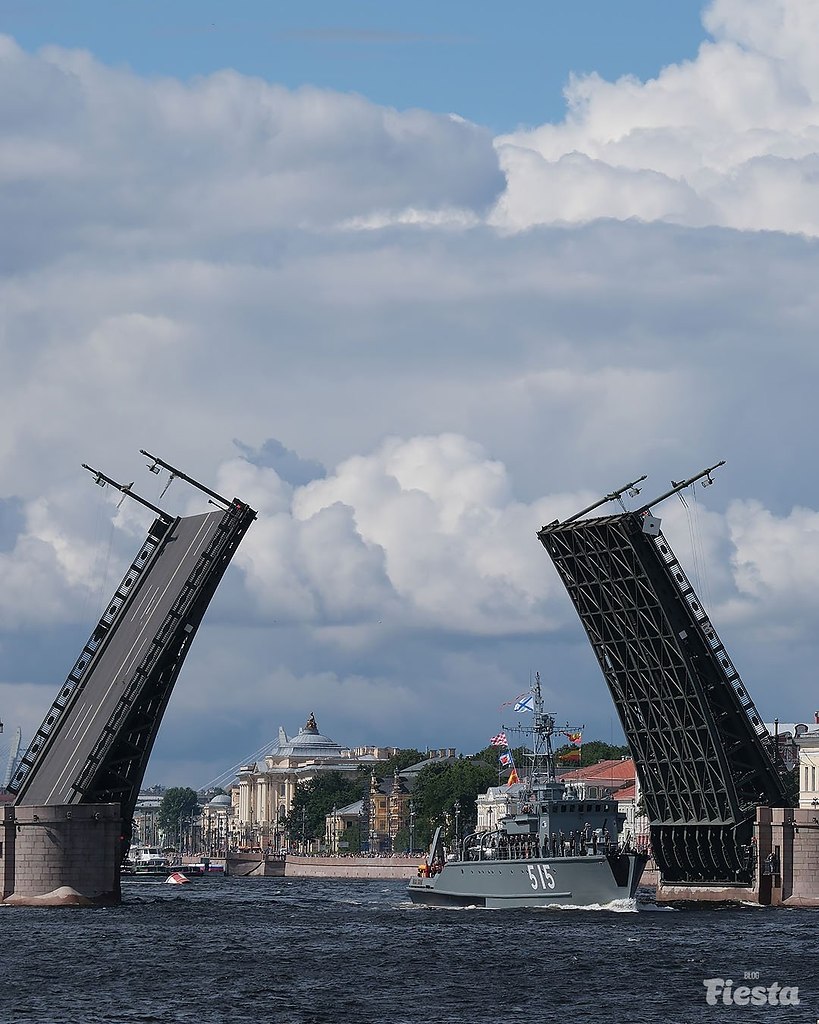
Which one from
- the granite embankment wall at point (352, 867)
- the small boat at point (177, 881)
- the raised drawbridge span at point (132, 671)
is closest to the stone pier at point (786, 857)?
the raised drawbridge span at point (132, 671)

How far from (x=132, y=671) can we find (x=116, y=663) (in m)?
1.04

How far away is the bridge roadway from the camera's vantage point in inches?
2061

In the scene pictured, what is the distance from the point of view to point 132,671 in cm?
5209

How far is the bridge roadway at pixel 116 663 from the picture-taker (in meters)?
52.3

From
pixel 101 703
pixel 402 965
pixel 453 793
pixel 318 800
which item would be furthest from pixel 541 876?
pixel 318 800

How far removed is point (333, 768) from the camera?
182 m

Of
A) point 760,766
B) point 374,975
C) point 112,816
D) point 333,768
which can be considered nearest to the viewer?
point 374,975

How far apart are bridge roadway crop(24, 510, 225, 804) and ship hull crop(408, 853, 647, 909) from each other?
1057cm

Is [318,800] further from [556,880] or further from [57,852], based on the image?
[57,852]

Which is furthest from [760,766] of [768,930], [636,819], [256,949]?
[636,819]

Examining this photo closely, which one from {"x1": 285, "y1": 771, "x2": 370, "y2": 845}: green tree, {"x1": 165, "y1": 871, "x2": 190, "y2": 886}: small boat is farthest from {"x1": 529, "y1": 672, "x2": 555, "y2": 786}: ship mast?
{"x1": 285, "y1": 771, "x2": 370, "y2": 845}: green tree

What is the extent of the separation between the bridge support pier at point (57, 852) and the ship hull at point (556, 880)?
9744 millimetres

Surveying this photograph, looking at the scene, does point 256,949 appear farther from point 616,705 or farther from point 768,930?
point 616,705

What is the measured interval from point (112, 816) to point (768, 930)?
1512cm
